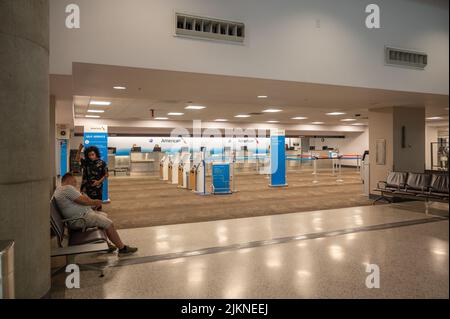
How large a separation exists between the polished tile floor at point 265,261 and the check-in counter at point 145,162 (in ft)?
46.2

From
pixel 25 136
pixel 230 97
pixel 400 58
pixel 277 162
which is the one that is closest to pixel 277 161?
pixel 277 162

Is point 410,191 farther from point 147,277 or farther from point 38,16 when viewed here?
point 38,16

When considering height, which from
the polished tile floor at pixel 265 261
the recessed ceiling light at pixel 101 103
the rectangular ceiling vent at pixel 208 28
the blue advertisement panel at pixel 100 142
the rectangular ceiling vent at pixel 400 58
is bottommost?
the polished tile floor at pixel 265 261

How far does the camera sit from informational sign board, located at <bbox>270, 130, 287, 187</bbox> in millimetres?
12406

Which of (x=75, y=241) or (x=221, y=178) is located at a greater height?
(x=221, y=178)

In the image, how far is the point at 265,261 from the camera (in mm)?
4016

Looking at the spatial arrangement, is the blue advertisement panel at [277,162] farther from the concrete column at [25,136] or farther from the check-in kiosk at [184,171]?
the concrete column at [25,136]

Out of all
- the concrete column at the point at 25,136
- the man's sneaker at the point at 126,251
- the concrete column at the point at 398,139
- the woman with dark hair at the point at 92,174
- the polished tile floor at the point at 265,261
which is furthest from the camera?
the concrete column at the point at 398,139

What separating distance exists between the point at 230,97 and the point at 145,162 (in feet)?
42.7

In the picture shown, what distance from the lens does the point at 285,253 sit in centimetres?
432

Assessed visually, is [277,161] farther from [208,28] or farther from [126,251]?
[126,251]

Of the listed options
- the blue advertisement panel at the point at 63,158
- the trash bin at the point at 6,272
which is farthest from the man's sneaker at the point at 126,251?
the blue advertisement panel at the point at 63,158

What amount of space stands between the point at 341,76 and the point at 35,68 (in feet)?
16.0

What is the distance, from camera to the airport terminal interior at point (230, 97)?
8.28ft
